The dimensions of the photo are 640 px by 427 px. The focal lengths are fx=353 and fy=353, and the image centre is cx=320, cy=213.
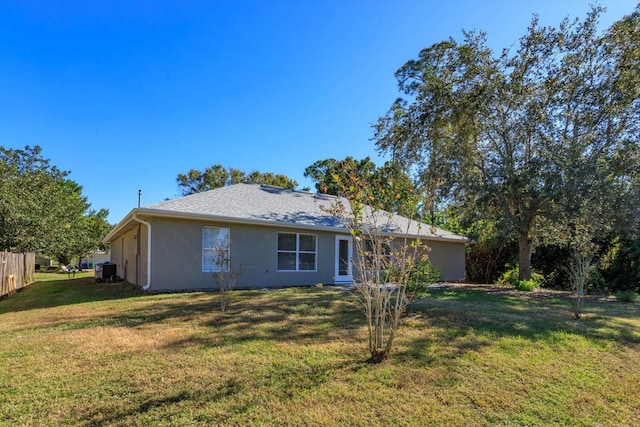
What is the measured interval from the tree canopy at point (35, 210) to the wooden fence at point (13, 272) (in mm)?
3728

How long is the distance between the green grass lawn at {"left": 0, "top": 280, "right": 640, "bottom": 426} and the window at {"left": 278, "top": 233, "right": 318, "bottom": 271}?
560 cm

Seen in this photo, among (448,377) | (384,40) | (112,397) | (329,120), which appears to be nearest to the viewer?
(112,397)

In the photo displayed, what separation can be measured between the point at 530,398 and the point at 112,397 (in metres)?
4.45

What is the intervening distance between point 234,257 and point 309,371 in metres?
7.97

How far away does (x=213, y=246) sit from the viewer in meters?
11.5

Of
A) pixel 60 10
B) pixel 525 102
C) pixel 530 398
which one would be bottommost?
pixel 530 398

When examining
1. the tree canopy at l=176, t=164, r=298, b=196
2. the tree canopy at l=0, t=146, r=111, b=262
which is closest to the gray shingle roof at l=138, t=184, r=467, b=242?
the tree canopy at l=0, t=146, r=111, b=262

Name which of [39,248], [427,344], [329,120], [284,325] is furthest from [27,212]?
[427,344]

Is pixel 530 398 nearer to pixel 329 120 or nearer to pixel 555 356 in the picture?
pixel 555 356

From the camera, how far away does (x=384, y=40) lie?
11.8 meters

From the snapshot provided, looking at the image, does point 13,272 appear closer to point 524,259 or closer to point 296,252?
point 296,252

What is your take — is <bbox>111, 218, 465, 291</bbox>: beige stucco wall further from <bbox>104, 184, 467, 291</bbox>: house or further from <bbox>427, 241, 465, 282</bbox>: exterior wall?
<bbox>427, 241, 465, 282</bbox>: exterior wall

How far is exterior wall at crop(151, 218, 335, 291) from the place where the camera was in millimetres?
10688

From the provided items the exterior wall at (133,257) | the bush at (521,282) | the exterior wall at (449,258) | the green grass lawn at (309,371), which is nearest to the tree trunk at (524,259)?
the bush at (521,282)
